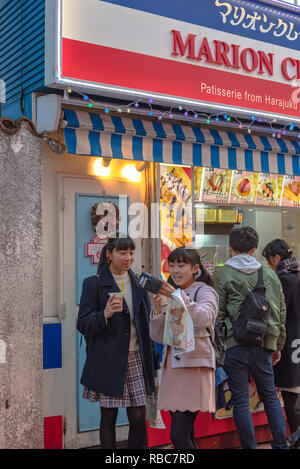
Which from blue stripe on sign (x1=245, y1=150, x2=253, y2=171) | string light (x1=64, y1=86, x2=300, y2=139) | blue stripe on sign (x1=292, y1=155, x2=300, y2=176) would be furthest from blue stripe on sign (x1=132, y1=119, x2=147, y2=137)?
blue stripe on sign (x1=292, y1=155, x2=300, y2=176)

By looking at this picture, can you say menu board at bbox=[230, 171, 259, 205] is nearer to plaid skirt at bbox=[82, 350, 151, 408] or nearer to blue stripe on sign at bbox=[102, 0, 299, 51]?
blue stripe on sign at bbox=[102, 0, 299, 51]

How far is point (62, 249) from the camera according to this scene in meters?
5.28

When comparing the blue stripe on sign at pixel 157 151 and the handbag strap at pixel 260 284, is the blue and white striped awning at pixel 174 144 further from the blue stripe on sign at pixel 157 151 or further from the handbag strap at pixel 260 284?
the handbag strap at pixel 260 284

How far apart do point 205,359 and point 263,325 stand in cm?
89

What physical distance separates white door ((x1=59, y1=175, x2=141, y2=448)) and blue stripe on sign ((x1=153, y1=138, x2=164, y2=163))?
29.0 inches

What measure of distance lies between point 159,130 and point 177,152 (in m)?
0.29

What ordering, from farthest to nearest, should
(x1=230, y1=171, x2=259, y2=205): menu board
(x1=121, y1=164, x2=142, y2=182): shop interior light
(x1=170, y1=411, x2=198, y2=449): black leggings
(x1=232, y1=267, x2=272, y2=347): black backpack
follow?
(x1=230, y1=171, x2=259, y2=205): menu board < (x1=121, y1=164, x2=142, y2=182): shop interior light < (x1=232, y1=267, x2=272, y2=347): black backpack < (x1=170, y1=411, x2=198, y2=449): black leggings

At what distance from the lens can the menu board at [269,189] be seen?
7191 mm

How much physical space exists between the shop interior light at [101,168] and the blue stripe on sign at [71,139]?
29.5 inches

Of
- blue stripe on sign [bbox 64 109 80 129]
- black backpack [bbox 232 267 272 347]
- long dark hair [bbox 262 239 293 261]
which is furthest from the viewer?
long dark hair [bbox 262 239 293 261]

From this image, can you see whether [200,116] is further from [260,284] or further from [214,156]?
[260,284]

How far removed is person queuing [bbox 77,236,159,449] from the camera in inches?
162

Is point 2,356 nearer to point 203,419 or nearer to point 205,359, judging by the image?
point 205,359

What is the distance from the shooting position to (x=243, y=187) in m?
7.01
